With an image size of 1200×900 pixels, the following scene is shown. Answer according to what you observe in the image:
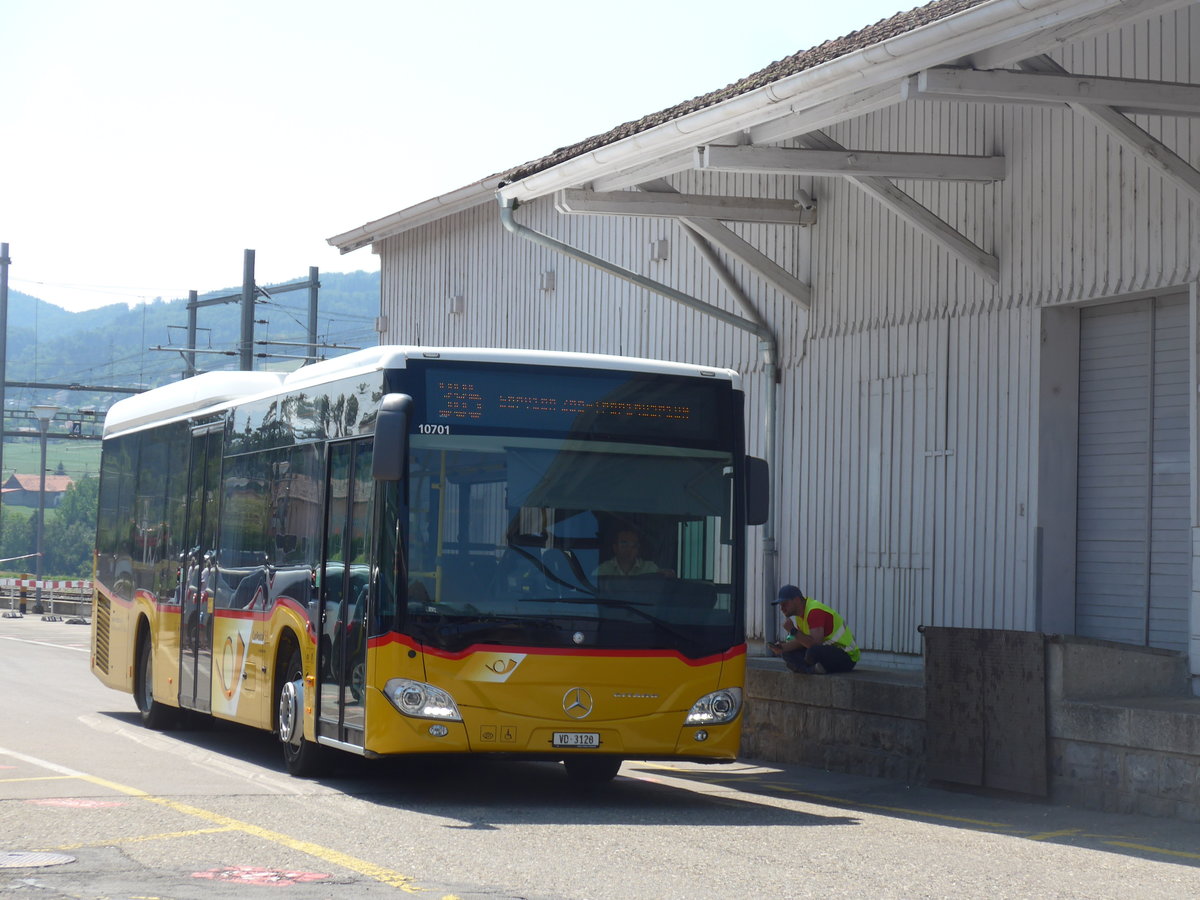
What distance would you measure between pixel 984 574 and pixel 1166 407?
2.13 meters

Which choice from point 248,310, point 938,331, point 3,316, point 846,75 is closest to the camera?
point 846,75

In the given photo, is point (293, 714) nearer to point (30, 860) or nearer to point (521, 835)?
point (521, 835)

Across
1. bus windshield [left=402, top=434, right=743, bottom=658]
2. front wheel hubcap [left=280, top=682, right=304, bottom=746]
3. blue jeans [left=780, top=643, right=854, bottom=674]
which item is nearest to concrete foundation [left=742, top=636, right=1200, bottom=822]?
blue jeans [left=780, top=643, right=854, bottom=674]

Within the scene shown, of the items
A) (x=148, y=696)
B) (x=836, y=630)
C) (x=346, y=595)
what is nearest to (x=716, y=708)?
(x=346, y=595)

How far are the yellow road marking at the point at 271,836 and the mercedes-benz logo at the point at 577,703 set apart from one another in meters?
2.21

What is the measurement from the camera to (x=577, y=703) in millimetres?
10797

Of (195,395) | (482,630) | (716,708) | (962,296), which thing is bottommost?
(716,708)

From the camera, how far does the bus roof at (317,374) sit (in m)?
11.0

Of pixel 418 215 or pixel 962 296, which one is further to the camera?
pixel 418 215

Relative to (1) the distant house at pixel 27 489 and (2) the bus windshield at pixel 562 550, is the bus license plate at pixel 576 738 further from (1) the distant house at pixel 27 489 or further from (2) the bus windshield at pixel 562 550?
(1) the distant house at pixel 27 489

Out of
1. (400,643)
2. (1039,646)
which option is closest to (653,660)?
(400,643)

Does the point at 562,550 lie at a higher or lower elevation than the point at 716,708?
higher

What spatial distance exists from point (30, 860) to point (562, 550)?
386 cm

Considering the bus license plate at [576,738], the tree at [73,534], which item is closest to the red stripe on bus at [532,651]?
the bus license plate at [576,738]
